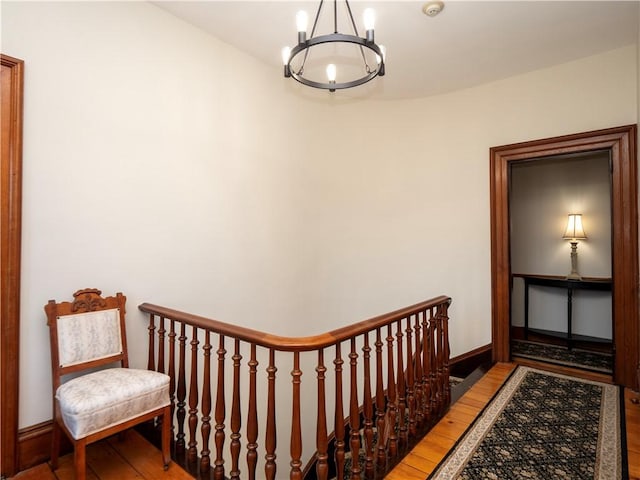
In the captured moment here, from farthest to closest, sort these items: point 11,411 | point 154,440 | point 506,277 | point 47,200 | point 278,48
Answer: point 506,277, point 278,48, point 154,440, point 47,200, point 11,411

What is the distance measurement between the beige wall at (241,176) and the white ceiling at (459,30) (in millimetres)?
192

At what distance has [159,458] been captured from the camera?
204 cm

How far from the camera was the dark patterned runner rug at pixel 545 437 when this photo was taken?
200 cm

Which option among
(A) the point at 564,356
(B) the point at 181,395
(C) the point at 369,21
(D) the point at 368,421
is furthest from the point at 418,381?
(A) the point at 564,356

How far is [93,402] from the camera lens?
1.68 metres

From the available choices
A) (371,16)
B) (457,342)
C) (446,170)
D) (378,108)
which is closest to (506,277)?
(457,342)

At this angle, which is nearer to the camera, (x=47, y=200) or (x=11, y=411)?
(x=11, y=411)

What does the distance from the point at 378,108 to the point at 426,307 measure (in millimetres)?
2771

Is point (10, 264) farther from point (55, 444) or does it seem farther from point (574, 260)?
point (574, 260)

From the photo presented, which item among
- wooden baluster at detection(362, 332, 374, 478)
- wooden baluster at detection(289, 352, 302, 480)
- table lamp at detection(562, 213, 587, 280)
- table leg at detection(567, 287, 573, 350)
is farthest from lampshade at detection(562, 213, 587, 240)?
wooden baluster at detection(289, 352, 302, 480)

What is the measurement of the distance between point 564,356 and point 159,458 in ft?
13.6

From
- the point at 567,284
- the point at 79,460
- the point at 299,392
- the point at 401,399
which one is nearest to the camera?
the point at 299,392

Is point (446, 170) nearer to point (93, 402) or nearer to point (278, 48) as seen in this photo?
point (278, 48)

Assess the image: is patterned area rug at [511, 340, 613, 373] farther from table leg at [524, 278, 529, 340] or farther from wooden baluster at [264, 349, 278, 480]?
wooden baluster at [264, 349, 278, 480]
